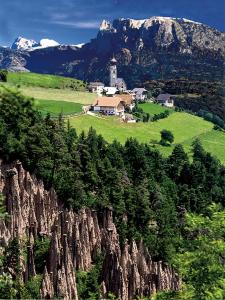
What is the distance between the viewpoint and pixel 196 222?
2392cm

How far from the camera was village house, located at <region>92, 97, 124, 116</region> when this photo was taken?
134 m

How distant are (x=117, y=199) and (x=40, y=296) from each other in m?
23.0

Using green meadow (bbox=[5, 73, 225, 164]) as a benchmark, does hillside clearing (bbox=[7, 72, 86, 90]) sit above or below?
above

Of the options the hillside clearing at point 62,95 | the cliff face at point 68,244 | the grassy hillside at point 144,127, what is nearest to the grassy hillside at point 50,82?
the hillside clearing at point 62,95

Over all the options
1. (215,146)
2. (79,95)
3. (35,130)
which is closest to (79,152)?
(35,130)

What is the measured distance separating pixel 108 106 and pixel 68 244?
80721mm

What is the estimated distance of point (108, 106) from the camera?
445ft

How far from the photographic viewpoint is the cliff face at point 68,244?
52969mm

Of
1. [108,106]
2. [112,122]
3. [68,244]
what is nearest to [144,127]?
[112,122]

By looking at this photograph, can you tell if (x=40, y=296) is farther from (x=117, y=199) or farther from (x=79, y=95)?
(x=79, y=95)

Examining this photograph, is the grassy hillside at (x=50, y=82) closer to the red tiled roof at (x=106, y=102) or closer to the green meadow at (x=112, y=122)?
the green meadow at (x=112, y=122)

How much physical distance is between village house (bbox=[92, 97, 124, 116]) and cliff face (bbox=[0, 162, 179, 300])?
6955cm

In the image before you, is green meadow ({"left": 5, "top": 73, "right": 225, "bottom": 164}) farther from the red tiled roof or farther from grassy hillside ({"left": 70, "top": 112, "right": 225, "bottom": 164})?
the red tiled roof

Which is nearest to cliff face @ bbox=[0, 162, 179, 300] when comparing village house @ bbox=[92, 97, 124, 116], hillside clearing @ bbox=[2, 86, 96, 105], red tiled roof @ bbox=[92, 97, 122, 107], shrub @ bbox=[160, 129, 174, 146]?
shrub @ bbox=[160, 129, 174, 146]
